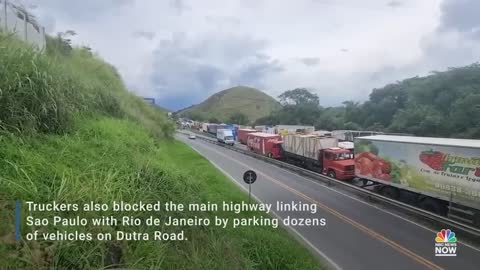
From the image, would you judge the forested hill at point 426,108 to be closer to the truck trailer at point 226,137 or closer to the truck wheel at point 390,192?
the truck trailer at point 226,137

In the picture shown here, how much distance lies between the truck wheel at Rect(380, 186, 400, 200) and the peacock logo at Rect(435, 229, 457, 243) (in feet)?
17.4

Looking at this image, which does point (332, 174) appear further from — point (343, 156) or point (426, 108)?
point (426, 108)

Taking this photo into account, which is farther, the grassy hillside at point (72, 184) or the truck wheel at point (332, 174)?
the truck wheel at point (332, 174)

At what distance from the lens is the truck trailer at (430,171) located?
620 inches

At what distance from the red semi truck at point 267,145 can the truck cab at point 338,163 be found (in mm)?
11100

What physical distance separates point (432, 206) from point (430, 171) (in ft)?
6.56

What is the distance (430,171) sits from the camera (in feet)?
58.9

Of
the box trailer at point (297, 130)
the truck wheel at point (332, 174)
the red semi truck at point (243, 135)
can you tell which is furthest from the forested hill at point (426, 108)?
the truck wheel at point (332, 174)

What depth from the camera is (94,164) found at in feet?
22.3

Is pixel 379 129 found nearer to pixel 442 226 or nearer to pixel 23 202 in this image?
pixel 442 226

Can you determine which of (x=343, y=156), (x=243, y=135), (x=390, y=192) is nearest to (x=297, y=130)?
(x=243, y=135)

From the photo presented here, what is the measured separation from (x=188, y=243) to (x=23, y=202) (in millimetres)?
2622

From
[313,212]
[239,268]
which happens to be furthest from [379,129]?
[239,268]

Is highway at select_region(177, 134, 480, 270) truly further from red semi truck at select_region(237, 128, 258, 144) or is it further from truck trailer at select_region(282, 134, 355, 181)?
red semi truck at select_region(237, 128, 258, 144)
